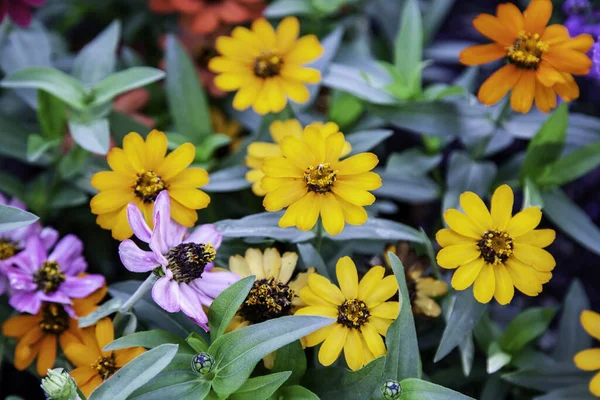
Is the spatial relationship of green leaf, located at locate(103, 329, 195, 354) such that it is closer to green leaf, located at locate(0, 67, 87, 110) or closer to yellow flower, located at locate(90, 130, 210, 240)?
yellow flower, located at locate(90, 130, 210, 240)

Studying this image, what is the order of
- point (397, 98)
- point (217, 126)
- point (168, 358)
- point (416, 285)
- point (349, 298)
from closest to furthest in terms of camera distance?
point (168, 358), point (349, 298), point (416, 285), point (397, 98), point (217, 126)

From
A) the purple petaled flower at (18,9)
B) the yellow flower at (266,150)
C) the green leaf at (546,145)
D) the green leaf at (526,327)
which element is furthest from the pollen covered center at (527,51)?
the purple petaled flower at (18,9)

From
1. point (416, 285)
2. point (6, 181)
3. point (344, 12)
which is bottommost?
point (6, 181)

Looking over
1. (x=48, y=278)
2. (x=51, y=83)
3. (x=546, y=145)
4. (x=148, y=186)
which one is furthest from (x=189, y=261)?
(x=546, y=145)

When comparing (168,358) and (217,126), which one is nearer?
(168,358)

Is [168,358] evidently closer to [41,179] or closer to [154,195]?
[154,195]

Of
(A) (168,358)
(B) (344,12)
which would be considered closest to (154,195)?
(A) (168,358)
